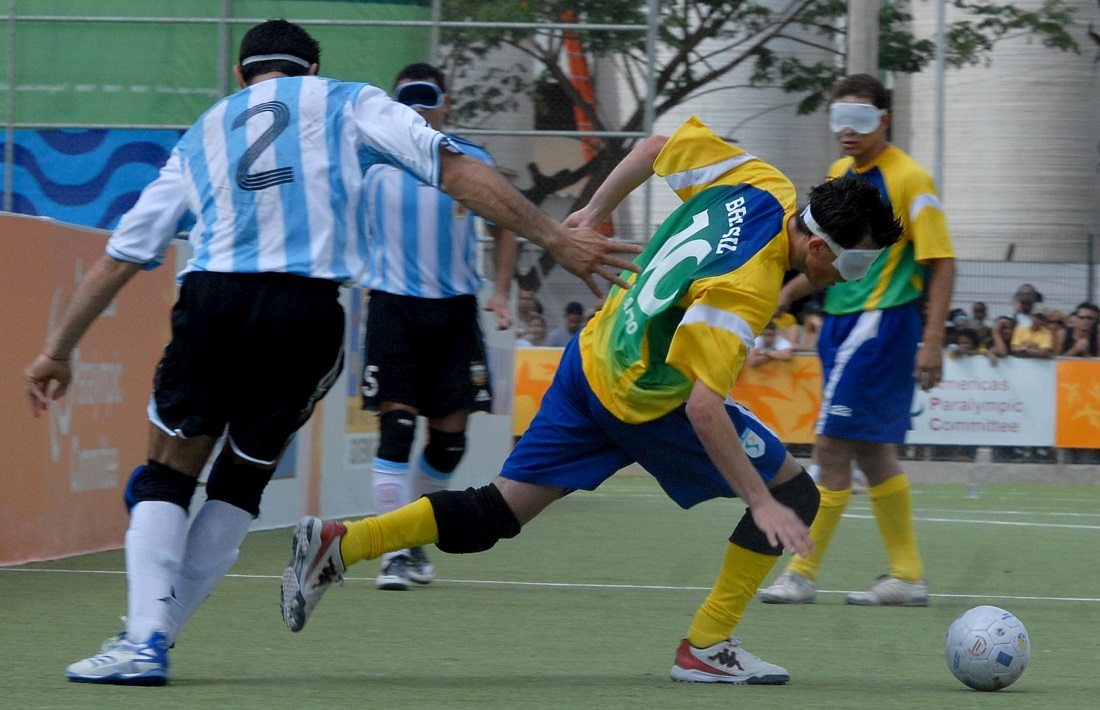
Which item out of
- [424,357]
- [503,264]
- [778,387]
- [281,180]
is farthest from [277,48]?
[778,387]

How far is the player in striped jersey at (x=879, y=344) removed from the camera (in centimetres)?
629

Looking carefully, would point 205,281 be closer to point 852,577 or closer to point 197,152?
point 197,152

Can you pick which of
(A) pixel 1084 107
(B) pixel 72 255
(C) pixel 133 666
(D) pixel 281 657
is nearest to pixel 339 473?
(B) pixel 72 255

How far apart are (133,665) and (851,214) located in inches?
82.0

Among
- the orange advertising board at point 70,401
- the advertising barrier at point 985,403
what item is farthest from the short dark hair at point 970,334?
the orange advertising board at point 70,401

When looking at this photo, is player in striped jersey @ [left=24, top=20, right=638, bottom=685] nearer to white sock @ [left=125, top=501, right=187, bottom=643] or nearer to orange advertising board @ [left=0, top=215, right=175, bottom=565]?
white sock @ [left=125, top=501, right=187, bottom=643]

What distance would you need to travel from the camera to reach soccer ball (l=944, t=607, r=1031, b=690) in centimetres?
443

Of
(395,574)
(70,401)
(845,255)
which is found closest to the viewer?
(845,255)

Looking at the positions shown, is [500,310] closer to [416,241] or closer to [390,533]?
[416,241]

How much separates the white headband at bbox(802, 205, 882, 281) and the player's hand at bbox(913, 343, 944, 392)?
2.04 metres

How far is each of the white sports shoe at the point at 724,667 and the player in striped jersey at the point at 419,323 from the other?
2288 millimetres

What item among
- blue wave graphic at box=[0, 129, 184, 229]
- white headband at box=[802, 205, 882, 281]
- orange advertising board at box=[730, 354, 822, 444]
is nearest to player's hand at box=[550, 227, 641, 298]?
white headband at box=[802, 205, 882, 281]

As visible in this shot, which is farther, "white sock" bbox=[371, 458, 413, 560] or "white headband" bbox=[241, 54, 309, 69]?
"white sock" bbox=[371, 458, 413, 560]

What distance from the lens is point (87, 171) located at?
12.6m
